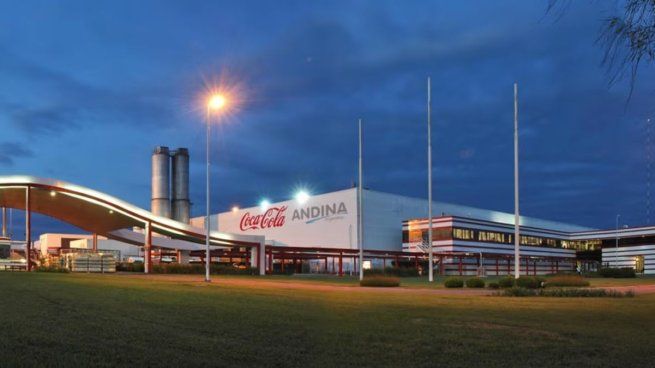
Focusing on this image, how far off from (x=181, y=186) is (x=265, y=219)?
20739 millimetres

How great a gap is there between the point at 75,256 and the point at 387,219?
5100cm

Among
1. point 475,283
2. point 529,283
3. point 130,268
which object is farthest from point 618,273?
point 130,268

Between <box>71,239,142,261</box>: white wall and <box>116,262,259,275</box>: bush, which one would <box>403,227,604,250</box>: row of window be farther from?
<box>71,239,142,261</box>: white wall

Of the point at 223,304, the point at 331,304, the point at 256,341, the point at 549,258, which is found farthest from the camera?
the point at 549,258

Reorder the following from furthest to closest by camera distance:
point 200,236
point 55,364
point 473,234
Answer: point 473,234, point 200,236, point 55,364

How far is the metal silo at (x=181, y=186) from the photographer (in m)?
85.2

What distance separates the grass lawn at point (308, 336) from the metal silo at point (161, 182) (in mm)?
69981

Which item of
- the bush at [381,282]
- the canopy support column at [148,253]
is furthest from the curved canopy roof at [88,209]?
the bush at [381,282]

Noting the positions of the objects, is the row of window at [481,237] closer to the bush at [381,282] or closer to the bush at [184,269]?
the bush at [184,269]

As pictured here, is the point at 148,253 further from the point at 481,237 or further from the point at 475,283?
the point at 481,237

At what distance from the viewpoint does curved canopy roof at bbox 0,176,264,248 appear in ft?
162

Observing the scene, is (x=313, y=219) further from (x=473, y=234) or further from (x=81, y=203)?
(x=81, y=203)

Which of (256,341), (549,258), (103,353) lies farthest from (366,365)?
(549,258)

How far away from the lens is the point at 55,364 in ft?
23.7
